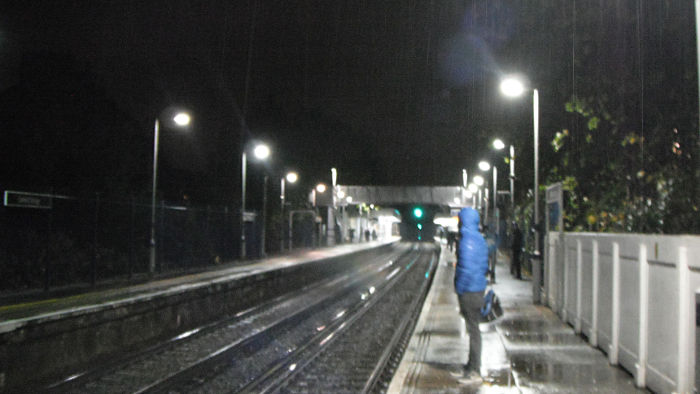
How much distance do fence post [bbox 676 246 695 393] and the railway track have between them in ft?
12.7

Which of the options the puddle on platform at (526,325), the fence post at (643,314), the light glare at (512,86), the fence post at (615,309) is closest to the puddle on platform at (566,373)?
the fence post at (615,309)

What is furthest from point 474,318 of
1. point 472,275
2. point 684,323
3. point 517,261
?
point 517,261

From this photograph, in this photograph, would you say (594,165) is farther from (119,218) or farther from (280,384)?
(119,218)

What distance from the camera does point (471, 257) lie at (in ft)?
28.0

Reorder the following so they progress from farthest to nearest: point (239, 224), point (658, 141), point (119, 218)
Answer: point (239, 224), point (119, 218), point (658, 141)

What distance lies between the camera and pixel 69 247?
20734 mm

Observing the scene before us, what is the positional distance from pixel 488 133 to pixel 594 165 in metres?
4.34

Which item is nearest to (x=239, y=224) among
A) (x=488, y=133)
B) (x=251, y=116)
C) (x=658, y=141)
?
(x=488, y=133)

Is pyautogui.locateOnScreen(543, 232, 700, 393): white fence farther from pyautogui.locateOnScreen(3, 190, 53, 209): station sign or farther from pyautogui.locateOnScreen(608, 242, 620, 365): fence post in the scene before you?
pyautogui.locateOnScreen(3, 190, 53, 209): station sign

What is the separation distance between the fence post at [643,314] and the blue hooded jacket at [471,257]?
5.76 feet

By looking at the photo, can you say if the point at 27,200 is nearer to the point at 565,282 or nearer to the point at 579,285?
the point at 565,282

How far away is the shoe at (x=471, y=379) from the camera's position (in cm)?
823

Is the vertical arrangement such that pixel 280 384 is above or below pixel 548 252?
below

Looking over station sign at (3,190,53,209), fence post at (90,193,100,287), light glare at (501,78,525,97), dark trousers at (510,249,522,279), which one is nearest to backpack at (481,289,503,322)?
light glare at (501,78,525,97)
